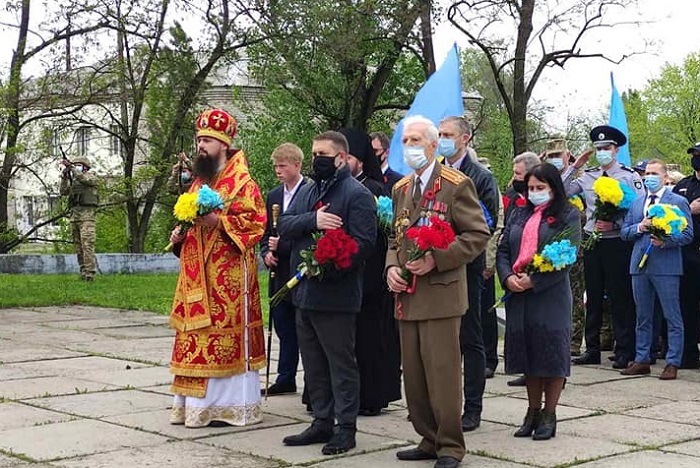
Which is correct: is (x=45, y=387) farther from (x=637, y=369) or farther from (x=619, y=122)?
(x=619, y=122)

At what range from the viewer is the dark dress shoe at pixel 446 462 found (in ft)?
19.8

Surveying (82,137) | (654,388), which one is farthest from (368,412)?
(82,137)

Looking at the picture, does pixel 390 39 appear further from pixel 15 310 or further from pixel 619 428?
pixel 619 428

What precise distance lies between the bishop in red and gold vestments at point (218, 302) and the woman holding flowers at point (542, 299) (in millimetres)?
1740

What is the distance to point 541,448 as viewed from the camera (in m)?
6.73

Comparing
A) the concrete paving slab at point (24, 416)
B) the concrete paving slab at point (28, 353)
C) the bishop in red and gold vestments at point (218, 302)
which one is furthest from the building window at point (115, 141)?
Result: the bishop in red and gold vestments at point (218, 302)

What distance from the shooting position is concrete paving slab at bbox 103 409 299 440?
7.12 meters

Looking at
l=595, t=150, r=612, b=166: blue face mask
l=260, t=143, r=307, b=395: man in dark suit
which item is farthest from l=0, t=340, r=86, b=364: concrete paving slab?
l=595, t=150, r=612, b=166: blue face mask

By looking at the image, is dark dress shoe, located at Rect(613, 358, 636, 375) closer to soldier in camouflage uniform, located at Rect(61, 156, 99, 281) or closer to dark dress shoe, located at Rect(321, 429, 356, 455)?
dark dress shoe, located at Rect(321, 429, 356, 455)

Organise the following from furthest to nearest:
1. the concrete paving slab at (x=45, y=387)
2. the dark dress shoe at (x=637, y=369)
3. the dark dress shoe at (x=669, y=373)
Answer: the dark dress shoe at (x=637, y=369), the dark dress shoe at (x=669, y=373), the concrete paving slab at (x=45, y=387)

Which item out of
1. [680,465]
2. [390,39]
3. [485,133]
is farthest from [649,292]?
[485,133]

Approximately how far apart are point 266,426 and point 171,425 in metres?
0.64

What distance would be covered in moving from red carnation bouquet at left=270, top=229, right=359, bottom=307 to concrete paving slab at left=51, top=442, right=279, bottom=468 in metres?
1.16

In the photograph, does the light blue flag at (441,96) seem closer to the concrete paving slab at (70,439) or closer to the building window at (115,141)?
the concrete paving slab at (70,439)
